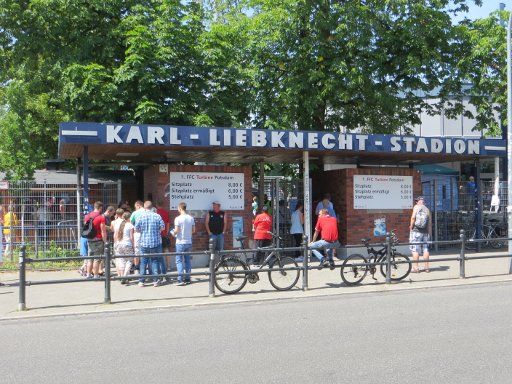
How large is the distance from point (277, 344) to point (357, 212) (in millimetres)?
10965

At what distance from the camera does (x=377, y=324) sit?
27.5 feet

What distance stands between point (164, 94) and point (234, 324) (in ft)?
46.9

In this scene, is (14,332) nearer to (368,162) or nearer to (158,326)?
(158,326)

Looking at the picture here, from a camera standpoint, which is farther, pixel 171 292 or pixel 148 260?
pixel 148 260

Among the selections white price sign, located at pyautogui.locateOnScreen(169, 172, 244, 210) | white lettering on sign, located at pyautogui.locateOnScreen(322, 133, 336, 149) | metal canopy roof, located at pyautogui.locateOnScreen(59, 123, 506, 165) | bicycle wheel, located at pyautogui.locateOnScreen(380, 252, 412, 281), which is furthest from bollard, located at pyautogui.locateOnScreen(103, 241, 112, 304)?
white lettering on sign, located at pyautogui.locateOnScreen(322, 133, 336, 149)

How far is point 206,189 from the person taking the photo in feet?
53.1

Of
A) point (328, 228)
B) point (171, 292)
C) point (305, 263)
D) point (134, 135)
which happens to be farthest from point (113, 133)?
point (305, 263)

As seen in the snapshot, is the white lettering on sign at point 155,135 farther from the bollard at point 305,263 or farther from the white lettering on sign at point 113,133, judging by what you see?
the bollard at point 305,263

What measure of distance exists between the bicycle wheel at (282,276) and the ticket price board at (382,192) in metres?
6.30

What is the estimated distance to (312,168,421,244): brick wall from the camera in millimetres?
17688

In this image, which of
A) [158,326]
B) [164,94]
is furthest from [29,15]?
[158,326]

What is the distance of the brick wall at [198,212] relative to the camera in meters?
15.8

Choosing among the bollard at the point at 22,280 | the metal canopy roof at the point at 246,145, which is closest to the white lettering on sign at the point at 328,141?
the metal canopy roof at the point at 246,145

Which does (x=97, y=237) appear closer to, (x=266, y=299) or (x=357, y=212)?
(x=266, y=299)
